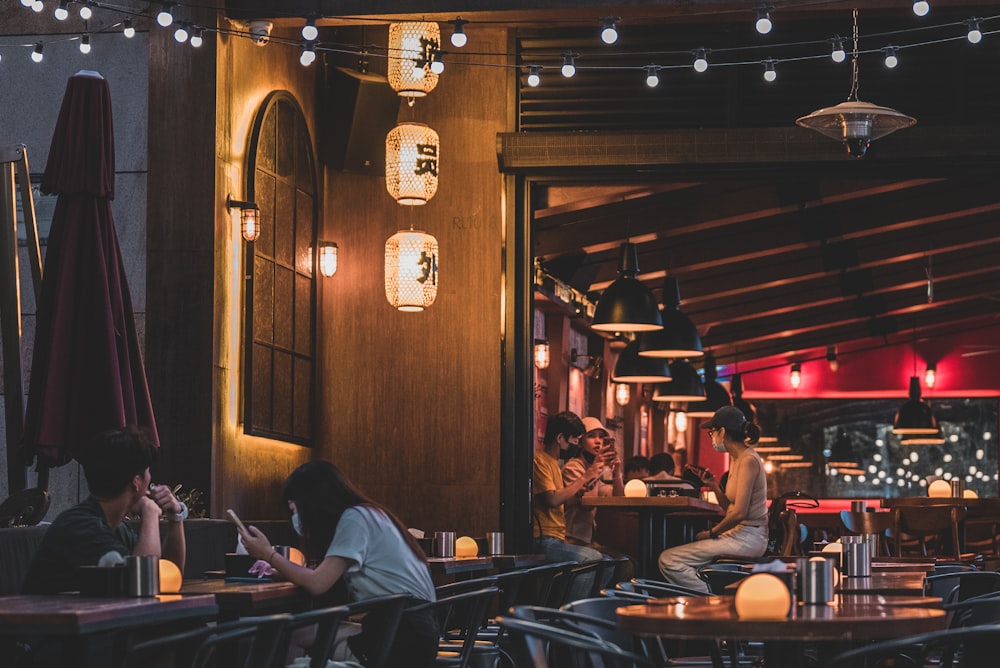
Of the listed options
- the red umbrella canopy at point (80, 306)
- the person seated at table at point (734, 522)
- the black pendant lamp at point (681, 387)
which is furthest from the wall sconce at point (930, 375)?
the red umbrella canopy at point (80, 306)

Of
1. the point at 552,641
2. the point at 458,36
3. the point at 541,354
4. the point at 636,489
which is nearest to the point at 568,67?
the point at 458,36

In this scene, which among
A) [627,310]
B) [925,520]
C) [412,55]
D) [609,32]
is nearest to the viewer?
[609,32]

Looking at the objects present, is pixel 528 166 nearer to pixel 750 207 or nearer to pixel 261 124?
pixel 261 124

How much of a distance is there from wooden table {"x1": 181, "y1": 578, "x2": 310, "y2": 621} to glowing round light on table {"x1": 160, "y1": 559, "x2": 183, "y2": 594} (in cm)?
3

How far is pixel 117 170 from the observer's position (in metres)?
7.20

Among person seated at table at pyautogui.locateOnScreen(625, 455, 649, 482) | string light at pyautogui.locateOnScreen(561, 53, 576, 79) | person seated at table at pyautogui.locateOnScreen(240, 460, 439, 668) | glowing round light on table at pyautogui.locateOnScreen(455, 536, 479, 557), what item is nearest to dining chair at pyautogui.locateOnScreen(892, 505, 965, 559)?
person seated at table at pyautogui.locateOnScreen(625, 455, 649, 482)

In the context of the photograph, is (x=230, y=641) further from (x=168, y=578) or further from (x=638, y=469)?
(x=638, y=469)

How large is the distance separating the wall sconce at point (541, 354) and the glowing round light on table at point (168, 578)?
9109 millimetres

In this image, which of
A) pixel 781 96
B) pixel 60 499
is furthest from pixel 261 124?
pixel 781 96

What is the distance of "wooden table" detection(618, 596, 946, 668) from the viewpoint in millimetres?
3152

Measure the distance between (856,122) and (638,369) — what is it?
550cm

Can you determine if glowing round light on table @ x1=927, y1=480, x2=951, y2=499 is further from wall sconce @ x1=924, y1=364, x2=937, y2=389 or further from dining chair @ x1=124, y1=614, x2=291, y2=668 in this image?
dining chair @ x1=124, y1=614, x2=291, y2=668

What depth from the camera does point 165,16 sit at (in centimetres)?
675

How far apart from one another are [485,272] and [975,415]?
1396 centimetres
